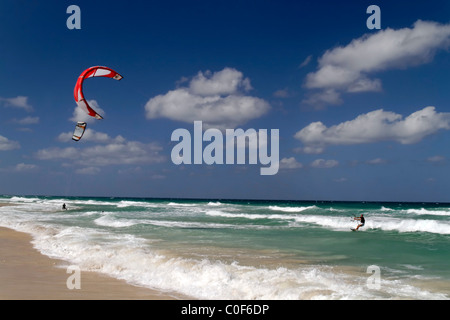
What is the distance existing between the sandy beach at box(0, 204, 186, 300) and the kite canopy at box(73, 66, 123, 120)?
5186mm

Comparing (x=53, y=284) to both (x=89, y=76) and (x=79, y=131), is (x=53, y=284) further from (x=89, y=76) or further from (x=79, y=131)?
(x=89, y=76)

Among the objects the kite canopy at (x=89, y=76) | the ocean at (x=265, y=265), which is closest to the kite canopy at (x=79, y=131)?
the kite canopy at (x=89, y=76)

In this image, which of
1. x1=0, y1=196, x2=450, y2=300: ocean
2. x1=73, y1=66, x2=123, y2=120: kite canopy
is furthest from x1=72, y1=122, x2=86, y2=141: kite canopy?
x1=0, y1=196, x2=450, y2=300: ocean

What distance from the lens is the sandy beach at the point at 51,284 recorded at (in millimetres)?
6973

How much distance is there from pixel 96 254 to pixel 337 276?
680 centimetres

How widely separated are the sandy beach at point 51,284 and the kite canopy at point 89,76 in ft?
17.0

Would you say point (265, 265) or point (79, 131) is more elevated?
point (79, 131)

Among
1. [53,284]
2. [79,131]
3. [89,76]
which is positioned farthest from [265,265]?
[89,76]

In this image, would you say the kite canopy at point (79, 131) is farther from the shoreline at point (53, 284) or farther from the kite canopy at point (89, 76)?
the shoreline at point (53, 284)

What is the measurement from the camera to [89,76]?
1369 cm

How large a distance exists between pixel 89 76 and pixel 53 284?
8.25 meters

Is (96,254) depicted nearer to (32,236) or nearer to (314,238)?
(32,236)
